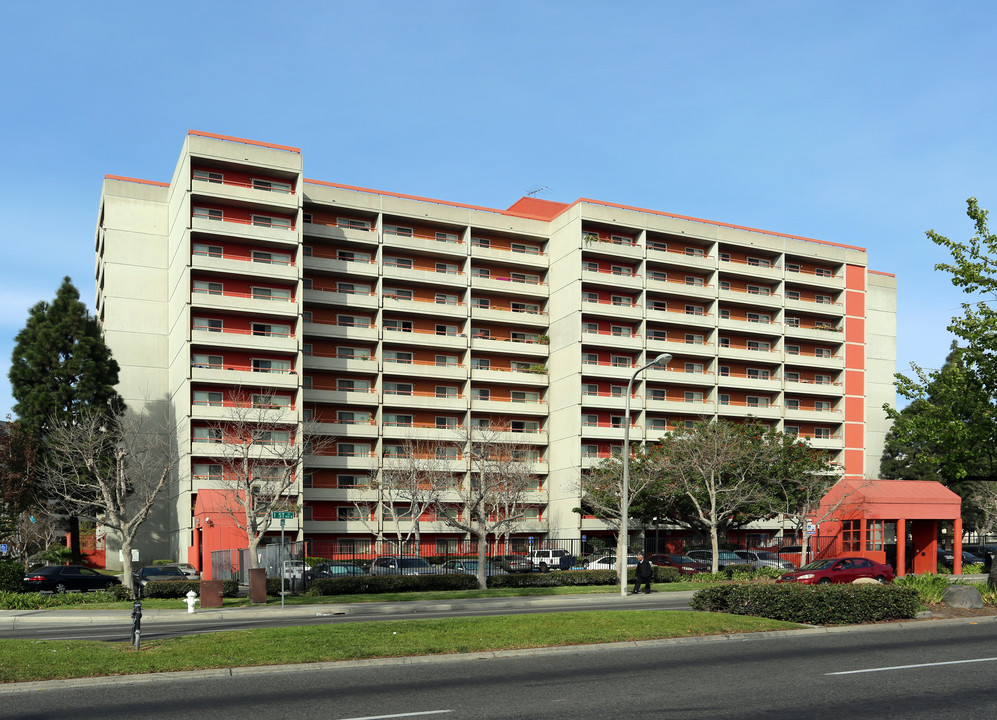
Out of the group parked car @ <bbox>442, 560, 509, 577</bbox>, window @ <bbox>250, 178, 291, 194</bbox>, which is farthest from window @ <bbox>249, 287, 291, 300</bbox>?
parked car @ <bbox>442, 560, 509, 577</bbox>

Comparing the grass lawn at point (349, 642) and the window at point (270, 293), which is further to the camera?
the window at point (270, 293)

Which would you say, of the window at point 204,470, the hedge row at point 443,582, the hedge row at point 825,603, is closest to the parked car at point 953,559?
the hedge row at point 443,582

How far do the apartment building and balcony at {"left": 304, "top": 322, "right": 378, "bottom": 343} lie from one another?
0.17m

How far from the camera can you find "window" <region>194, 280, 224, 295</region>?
63.9 metres

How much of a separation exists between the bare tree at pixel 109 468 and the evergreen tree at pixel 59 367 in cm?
207

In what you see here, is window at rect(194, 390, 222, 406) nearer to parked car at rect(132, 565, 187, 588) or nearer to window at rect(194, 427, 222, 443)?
window at rect(194, 427, 222, 443)

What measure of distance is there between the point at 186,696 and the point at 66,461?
45025mm

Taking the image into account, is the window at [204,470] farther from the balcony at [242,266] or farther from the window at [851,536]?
the window at [851,536]

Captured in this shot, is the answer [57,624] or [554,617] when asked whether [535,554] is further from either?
[554,617]

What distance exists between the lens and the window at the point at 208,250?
63.7 m

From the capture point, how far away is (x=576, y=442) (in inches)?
2815

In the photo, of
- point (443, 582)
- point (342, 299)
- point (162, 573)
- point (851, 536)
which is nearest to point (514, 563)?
point (443, 582)

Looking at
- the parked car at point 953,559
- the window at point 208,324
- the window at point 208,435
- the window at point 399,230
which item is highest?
the window at point 399,230

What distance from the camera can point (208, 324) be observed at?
6397 centimetres
